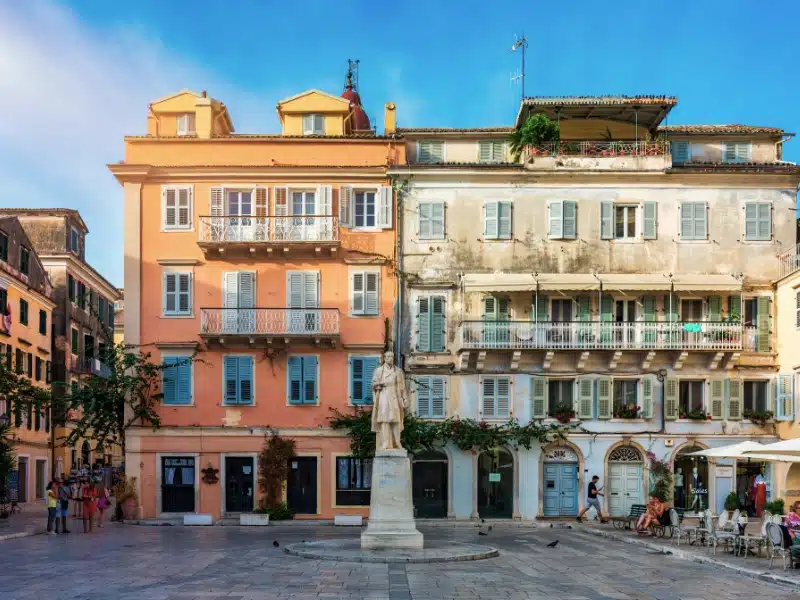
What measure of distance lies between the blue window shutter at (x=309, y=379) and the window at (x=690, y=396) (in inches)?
552

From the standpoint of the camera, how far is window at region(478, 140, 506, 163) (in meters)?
45.3

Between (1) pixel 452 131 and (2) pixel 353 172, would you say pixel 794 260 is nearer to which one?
(1) pixel 452 131

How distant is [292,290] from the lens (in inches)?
1689

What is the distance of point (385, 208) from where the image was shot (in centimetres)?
4309

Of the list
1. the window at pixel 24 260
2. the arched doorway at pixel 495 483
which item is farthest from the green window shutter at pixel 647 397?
the window at pixel 24 260

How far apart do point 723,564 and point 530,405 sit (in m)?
17.6

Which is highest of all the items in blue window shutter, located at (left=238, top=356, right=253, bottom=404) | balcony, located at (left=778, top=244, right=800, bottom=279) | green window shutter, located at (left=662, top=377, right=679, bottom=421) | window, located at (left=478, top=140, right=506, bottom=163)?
window, located at (left=478, top=140, right=506, bottom=163)

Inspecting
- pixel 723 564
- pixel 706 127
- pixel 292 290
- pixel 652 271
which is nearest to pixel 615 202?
pixel 652 271

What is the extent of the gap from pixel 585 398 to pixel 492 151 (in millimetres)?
10783

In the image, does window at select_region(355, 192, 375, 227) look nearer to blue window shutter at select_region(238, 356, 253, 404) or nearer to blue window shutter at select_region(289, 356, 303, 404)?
blue window shutter at select_region(289, 356, 303, 404)

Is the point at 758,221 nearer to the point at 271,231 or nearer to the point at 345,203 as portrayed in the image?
the point at 345,203

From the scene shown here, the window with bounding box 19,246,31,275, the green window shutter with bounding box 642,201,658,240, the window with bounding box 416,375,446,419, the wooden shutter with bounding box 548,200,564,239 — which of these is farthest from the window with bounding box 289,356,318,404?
the window with bounding box 19,246,31,275

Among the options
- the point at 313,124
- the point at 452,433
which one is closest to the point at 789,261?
the point at 452,433

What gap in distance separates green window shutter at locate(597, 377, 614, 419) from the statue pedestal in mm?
15961
